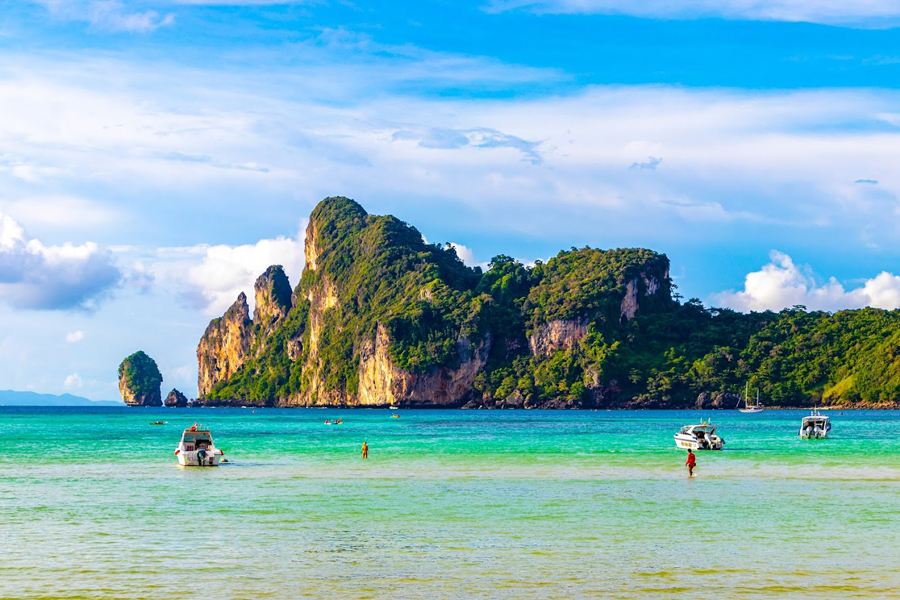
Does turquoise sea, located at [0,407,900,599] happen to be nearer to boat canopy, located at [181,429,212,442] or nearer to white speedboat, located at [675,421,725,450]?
boat canopy, located at [181,429,212,442]

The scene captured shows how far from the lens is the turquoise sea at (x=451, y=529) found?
21.8m

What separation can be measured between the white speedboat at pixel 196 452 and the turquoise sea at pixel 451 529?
4.44 ft

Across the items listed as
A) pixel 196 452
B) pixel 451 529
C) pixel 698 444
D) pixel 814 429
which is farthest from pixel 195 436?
pixel 814 429

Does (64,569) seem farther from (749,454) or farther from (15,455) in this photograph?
(749,454)

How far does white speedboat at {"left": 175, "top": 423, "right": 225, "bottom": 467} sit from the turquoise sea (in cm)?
135

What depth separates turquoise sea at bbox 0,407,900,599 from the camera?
21.8m

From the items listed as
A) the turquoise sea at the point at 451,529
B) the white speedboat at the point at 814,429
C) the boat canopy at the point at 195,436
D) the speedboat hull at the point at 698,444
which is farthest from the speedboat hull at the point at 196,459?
the white speedboat at the point at 814,429

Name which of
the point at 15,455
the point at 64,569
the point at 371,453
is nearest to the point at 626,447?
the point at 371,453

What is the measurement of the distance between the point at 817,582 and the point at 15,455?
2226 inches

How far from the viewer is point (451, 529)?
1158 inches

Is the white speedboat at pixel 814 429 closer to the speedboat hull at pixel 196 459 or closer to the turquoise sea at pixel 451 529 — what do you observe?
the turquoise sea at pixel 451 529

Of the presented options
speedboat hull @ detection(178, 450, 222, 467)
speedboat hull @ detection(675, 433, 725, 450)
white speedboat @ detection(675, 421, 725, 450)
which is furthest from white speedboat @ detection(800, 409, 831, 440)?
speedboat hull @ detection(178, 450, 222, 467)

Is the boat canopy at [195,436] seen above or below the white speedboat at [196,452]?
above

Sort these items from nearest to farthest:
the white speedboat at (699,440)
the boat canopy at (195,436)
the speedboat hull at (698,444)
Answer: the boat canopy at (195,436) → the speedboat hull at (698,444) → the white speedboat at (699,440)
